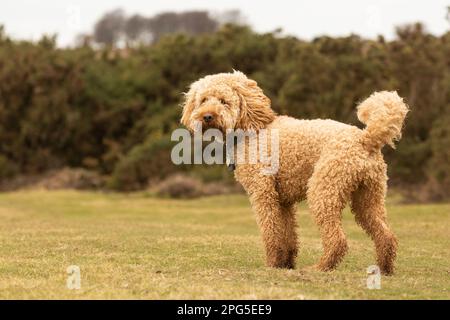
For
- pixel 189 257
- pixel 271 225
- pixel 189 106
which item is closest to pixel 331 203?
pixel 271 225

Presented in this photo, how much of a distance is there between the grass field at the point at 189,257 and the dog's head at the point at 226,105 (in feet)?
6.36

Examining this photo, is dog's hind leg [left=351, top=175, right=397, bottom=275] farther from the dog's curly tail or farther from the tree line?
the tree line

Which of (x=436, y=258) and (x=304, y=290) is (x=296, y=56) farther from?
(x=304, y=290)

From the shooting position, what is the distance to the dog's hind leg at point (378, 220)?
417 inches

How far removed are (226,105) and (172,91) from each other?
29.9 metres

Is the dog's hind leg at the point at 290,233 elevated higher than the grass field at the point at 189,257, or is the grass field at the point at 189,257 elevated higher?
the dog's hind leg at the point at 290,233

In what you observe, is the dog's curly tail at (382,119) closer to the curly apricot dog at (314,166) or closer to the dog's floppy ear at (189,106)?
the curly apricot dog at (314,166)

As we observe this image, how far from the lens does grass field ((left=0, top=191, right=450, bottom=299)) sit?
349 inches

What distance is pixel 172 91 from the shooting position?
40688 mm

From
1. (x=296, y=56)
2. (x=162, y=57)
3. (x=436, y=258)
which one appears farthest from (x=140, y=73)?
(x=436, y=258)

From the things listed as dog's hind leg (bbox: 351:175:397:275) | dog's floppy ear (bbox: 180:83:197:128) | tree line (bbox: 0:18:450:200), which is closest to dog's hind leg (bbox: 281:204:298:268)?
dog's hind leg (bbox: 351:175:397:275)

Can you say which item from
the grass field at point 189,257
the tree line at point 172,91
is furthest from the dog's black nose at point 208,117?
the tree line at point 172,91

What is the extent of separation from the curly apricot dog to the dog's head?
0.04 ft

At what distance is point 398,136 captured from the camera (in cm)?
1050
